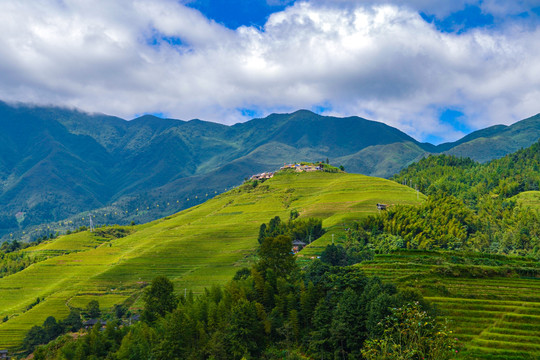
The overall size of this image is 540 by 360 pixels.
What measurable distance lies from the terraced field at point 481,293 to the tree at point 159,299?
41.3 metres

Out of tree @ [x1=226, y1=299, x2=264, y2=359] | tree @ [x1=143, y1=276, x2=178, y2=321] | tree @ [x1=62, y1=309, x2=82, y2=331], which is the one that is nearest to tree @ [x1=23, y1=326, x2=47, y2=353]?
tree @ [x1=62, y1=309, x2=82, y2=331]

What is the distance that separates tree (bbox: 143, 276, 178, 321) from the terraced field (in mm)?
41287

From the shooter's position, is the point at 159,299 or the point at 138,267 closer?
the point at 159,299

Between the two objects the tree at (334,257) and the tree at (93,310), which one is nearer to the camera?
the tree at (334,257)

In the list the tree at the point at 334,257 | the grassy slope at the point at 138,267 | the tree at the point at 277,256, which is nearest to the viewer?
the tree at the point at 277,256

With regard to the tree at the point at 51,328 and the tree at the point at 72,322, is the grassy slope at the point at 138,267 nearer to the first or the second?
the tree at the point at 51,328

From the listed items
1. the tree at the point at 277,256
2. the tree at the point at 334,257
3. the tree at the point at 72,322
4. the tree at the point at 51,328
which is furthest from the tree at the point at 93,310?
the tree at the point at 334,257

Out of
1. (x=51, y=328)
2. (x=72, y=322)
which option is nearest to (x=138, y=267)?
(x=72, y=322)

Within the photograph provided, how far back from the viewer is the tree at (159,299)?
8644cm

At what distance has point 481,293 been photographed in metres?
62.8

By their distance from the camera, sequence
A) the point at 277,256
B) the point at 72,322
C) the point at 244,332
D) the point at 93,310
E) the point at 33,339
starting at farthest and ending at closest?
1. the point at 93,310
2. the point at 72,322
3. the point at 33,339
4. the point at 277,256
5. the point at 244,332

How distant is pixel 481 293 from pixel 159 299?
61.6 meters

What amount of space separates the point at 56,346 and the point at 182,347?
3760 cm

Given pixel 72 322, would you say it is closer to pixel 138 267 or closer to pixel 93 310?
pixel 93 310
